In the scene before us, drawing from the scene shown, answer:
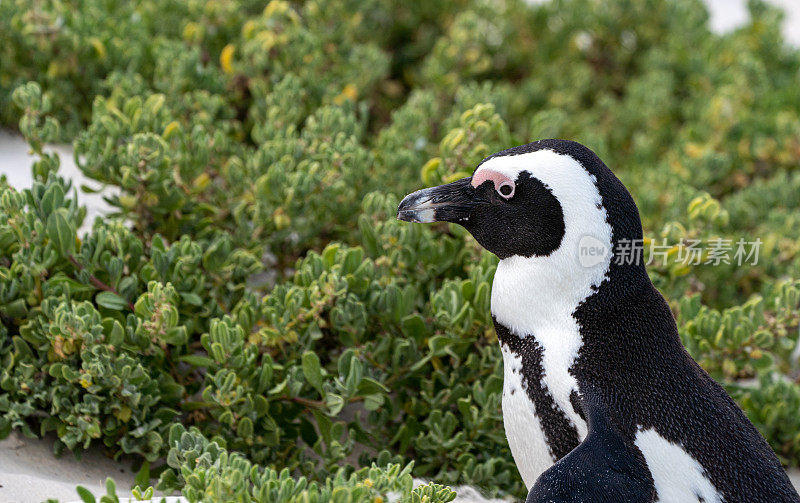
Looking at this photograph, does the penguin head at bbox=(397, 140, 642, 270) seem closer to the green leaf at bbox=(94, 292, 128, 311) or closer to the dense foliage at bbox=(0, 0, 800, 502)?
the dense foliage at bbox=(0, 0, 800, 502)

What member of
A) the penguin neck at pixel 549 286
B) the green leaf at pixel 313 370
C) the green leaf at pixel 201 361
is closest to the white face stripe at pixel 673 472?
the penguin neck at pixel 549 286

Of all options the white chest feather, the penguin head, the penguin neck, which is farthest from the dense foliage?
the penguin head

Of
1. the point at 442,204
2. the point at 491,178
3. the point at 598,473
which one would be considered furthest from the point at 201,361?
the point at 598,473

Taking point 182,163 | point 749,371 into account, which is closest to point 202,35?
point 182,163

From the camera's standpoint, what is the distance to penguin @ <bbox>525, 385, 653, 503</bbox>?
4.27 ft

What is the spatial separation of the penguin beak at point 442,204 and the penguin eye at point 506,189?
0.20ft

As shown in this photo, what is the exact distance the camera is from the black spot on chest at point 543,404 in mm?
1475

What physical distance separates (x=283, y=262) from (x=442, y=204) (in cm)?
92

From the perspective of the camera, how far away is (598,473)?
52.2 inches

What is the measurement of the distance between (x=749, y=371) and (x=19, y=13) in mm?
2411

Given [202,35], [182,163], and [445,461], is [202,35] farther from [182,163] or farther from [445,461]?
[445,461]

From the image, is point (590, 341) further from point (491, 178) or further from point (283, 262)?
point (283, 262)

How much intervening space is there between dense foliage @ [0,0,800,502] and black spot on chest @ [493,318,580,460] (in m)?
0.20

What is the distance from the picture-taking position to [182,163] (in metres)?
2.33
